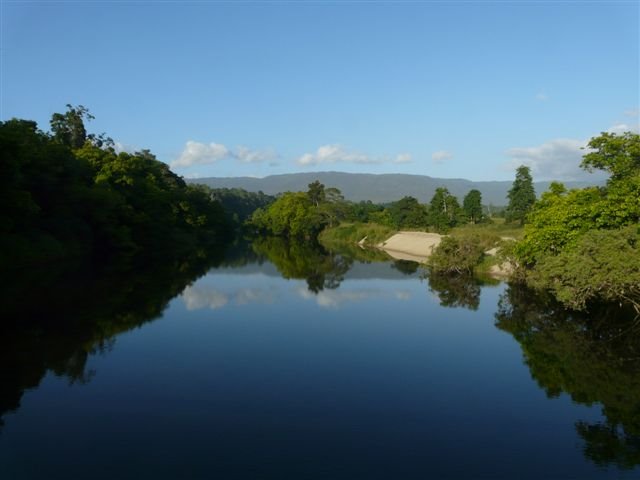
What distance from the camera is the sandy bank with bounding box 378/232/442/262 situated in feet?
→ 251

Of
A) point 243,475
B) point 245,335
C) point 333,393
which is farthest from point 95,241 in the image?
point 243,475

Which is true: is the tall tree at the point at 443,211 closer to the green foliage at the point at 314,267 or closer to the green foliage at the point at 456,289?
the green foliage at the point at 314,267

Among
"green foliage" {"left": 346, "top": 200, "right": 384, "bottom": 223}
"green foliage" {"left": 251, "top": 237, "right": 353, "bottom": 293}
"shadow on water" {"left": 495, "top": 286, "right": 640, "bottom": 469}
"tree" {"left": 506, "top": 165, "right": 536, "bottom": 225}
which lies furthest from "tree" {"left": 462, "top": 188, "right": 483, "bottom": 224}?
"shadow on water" {"left": 495, "top": 286, "right": 640, "bottom": 469}

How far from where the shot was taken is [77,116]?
357ft

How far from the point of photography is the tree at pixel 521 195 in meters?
91.1

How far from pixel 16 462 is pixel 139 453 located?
2.90 m

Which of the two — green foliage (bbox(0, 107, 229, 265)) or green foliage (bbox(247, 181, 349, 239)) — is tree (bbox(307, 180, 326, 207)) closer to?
green foliage (bbox(247, 181, 349, 239))

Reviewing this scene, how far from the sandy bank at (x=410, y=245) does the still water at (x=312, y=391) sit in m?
39.7

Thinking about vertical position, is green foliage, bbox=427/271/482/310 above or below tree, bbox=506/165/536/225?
below

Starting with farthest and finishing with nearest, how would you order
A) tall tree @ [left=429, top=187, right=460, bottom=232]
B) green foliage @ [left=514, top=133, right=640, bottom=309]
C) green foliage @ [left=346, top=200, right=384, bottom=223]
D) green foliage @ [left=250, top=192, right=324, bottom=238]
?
green foliage @ [left=346, top=200, right=384, bottom=223] → green foliage @ [left=250, top=192, right=324, bottom=238] → tall tree @ [left=429, top=187, right=460, bottom=232] → green foliage @ [left=514, top=133, right=640, bottom=309]

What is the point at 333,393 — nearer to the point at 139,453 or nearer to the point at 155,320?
the point at 139,453

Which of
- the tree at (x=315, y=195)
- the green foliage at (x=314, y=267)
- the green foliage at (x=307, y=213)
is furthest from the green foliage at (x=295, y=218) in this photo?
the green foliage at (x=314, y=267)

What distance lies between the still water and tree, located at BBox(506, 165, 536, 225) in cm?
5889

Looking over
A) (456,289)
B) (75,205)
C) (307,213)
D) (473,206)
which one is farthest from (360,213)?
(456,289)
